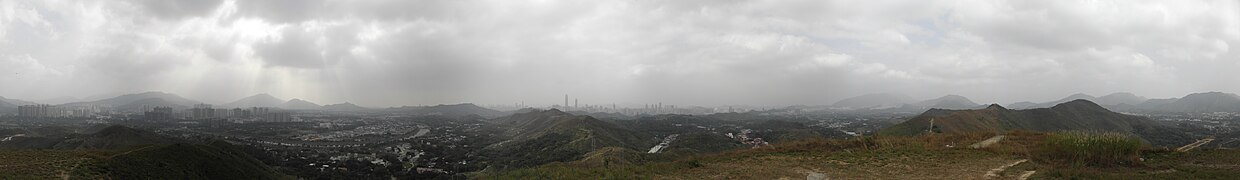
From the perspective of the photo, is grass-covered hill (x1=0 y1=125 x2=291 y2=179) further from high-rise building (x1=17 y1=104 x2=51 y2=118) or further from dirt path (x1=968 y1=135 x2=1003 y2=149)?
high-rise building (x1=17 y1=104 x2=51 y2=118)

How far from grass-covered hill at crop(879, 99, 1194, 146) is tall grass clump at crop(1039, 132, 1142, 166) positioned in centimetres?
5396

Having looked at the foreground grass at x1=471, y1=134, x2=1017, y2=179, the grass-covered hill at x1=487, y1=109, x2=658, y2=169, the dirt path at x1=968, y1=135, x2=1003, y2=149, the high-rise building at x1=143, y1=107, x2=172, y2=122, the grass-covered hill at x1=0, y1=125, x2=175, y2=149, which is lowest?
the grass-covered hill at x1=487, y1=109, x2=658, y2=169

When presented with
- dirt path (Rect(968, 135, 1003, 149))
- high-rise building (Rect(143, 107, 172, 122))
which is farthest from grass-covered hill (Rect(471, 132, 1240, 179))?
high-rise building (Rect(143, 107, 172, 122))

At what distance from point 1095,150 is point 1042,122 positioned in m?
105

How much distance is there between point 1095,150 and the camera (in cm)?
1301

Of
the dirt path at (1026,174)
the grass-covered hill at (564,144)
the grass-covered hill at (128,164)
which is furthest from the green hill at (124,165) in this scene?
the dirt path at (1026,174)

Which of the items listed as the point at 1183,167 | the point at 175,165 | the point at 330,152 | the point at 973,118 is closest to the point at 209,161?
the point at 175,165

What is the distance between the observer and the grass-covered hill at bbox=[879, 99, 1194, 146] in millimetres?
72244

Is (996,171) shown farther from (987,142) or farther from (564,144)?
(564,144)

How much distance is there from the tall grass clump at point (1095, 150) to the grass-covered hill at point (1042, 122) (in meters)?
54.0

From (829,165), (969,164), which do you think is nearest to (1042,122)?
(969,164)

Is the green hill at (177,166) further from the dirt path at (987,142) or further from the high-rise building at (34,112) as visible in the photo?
the high-rise building at (34,112)

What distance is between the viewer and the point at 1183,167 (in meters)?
12.0

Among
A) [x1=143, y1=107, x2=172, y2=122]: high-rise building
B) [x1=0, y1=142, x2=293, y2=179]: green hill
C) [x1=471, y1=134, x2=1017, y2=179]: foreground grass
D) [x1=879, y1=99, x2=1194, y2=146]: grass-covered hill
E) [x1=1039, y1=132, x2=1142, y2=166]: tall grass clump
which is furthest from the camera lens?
[x1=143, y1=107, x2=172, y2=122]: high-rise building
